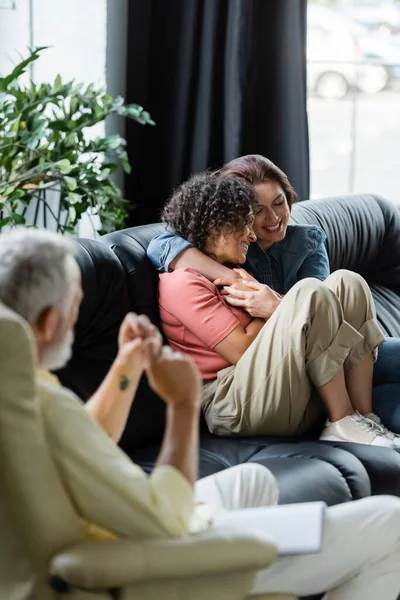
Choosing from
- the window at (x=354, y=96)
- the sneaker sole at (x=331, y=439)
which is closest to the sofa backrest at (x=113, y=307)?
the sneaker sole at (x=331, y=439)

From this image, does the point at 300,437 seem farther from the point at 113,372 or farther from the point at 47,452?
the point at 47,452

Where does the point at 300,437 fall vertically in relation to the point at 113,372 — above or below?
below

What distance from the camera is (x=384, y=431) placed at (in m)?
2.57

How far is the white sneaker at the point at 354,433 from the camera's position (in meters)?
2.51

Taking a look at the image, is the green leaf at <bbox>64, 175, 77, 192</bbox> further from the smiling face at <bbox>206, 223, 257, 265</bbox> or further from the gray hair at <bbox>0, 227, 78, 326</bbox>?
the gray hair at <bbox>0, 227, 78, 326</bbox>

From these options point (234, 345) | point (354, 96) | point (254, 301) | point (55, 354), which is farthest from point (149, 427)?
point (354, 96)

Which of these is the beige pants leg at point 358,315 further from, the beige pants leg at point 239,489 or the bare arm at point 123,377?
the bare arm at point 123,377

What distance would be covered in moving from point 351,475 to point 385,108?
246 centimetres

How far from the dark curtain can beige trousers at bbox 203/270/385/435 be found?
4.62 ft

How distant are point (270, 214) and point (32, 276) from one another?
5.03ft

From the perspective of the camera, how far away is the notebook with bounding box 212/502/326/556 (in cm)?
150

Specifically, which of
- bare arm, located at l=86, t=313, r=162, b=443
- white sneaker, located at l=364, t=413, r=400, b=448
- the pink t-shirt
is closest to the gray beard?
bare arm, located at l=86, t=313, r=162, b=443

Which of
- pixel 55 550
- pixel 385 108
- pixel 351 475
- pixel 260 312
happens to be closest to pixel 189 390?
pixel 55 550

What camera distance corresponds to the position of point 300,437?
2.55m
